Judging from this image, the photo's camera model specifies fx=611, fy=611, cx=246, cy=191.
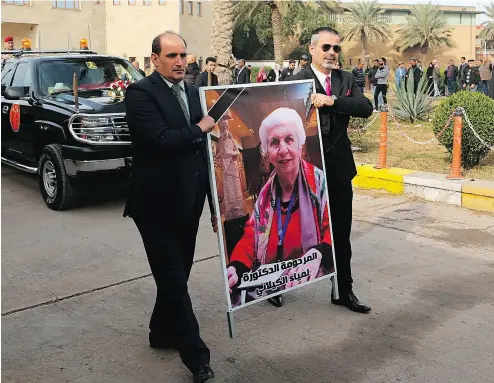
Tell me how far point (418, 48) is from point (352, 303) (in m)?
67.4

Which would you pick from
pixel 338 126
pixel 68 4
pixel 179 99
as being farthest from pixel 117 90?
pixel 68 4

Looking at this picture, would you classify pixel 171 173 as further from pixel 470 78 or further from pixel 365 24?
pixel 365 24

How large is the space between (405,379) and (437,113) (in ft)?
22.2

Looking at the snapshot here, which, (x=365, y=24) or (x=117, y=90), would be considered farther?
(x=365, y=24)

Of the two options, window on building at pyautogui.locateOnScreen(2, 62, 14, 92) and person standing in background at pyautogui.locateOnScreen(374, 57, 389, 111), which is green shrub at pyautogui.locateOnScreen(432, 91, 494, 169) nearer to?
window on building at pyautogui.locateOnScreen(2, 62, 14, 92)

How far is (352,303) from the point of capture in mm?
4543

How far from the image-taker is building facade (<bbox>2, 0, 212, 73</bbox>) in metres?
43.9

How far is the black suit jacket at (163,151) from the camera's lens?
3402 millimetres

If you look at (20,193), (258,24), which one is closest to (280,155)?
(20,193)

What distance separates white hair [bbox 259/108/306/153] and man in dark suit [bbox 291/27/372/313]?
0.89ft

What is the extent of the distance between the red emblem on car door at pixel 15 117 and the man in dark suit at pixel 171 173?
5770 mm

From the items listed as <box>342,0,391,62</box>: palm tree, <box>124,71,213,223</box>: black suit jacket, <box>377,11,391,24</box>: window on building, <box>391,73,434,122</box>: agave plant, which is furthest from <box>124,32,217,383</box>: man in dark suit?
<box>377,11,391,24</box>: window on building

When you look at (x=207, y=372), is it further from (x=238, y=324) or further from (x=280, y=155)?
(x=280, y=155)

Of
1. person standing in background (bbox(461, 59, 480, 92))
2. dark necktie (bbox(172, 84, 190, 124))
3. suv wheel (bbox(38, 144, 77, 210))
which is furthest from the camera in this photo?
person standing in background (bbox(461, 59, 480, 92))
